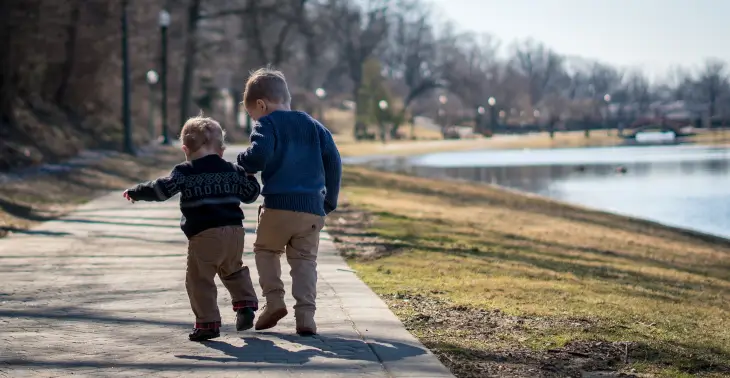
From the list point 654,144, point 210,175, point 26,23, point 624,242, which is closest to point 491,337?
point 210,175

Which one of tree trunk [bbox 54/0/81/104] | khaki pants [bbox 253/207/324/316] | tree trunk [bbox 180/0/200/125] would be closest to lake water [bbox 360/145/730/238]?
tree trunk [bbox 180/0/200/125]

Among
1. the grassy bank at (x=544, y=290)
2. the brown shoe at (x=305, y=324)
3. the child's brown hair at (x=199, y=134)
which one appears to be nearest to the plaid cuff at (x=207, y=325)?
the brown shoe at (x=305, y=324)

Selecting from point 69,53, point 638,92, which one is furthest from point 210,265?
point 638,92

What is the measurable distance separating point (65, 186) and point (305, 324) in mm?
15876

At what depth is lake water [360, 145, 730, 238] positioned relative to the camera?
27203 mm

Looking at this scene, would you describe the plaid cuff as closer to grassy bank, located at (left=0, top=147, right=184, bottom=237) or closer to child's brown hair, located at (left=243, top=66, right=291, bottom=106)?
child's brown hair, located at (left=243, top=66, right=291, bottom=106)

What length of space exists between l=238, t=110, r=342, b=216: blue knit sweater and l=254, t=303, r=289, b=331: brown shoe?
584mm

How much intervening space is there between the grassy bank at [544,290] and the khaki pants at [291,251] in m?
0.75

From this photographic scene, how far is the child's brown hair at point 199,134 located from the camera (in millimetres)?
6379

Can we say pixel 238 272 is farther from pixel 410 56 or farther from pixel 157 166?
pixel 410 56

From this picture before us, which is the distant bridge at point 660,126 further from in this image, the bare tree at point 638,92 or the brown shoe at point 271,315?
the brown shoe at point 271,315

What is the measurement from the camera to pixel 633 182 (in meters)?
38.6

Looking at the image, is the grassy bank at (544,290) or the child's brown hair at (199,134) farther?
the child's brown hair at (199,134)

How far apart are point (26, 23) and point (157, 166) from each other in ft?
18.7
